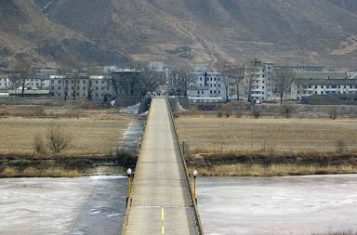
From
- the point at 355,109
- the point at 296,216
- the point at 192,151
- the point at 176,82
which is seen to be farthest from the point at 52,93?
the point at 296,216

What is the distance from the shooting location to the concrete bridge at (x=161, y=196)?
1194 inches

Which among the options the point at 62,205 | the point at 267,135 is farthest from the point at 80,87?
the point at 62,205

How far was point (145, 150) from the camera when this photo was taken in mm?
51094

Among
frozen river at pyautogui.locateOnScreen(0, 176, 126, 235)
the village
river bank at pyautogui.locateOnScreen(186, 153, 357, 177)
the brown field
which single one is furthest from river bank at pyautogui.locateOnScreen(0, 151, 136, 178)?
the village

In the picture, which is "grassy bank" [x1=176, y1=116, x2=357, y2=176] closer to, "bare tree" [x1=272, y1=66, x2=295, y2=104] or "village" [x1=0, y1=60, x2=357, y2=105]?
"village" [x1=0, y1=60, x2=357, y2=105]

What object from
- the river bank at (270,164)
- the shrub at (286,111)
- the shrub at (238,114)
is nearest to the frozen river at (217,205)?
the river bank at (270,164)

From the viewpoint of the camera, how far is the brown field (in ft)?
190

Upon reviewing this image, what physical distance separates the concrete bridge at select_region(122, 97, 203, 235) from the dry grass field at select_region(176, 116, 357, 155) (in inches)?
305

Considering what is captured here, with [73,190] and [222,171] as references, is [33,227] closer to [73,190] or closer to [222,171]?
[73,190]

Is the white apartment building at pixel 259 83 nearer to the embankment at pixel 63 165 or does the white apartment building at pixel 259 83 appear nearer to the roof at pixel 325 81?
the roof at pixel 325 81

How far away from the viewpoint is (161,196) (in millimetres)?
35906

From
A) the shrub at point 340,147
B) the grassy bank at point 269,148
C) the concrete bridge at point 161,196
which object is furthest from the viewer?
the shrub at point 340,147

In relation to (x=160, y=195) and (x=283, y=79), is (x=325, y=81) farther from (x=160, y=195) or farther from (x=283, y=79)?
(x=160, y=195)

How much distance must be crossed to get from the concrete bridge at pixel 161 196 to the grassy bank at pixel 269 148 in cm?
361
